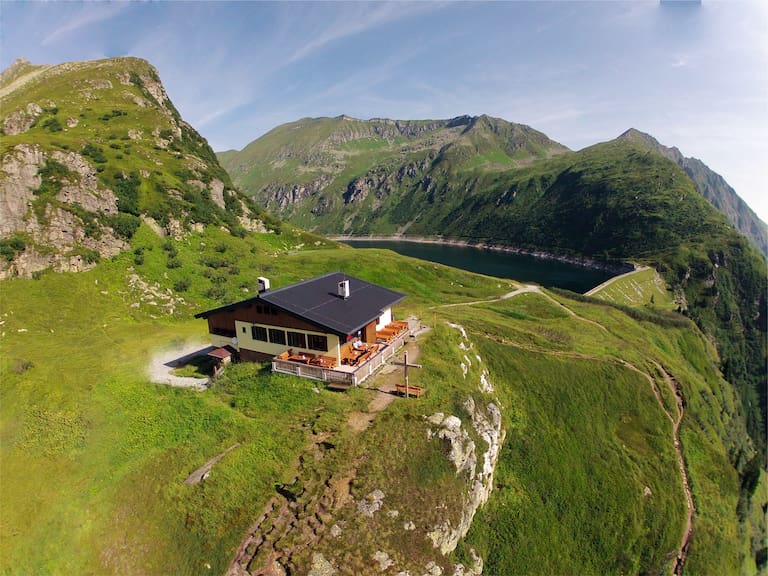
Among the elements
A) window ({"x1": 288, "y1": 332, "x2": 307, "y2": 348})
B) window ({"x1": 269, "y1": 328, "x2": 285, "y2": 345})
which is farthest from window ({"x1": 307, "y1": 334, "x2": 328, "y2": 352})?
window ({"x1": 269, "y1": 328, "x2": 285, "y2": 345})

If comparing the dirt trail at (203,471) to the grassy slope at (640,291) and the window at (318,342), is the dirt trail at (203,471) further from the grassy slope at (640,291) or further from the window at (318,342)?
the grassy slope at (640,291)

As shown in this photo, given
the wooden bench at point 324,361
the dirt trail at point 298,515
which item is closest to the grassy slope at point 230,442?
the dirt trail at point 298,515

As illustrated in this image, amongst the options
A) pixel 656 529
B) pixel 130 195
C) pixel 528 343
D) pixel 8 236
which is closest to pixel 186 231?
pixel 130 195

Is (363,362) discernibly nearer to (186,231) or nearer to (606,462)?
(606,462)

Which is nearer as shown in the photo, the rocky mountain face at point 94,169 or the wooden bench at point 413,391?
the wooden bench at point 413,391

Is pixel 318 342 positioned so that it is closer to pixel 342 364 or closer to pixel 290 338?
pixel 342 364

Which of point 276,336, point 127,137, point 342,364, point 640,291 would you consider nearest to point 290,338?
point 276,336
